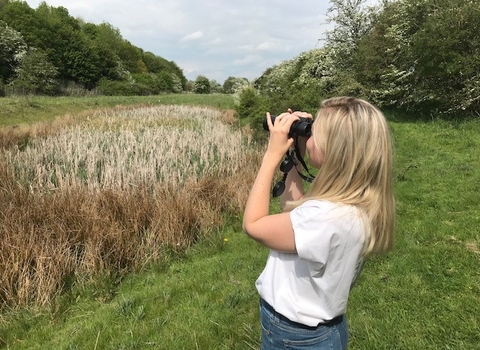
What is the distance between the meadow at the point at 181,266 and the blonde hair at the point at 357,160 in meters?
1.96

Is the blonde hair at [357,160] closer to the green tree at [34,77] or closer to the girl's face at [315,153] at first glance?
the girl's face at [315,153]

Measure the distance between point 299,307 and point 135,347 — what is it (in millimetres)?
2263

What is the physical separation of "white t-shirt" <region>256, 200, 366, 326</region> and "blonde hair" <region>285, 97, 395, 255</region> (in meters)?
0.05

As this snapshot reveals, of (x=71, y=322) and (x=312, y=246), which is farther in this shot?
(x=71, y=322)

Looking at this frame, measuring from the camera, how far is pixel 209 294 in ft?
13.0

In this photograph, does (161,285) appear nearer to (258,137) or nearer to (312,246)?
(312,246)

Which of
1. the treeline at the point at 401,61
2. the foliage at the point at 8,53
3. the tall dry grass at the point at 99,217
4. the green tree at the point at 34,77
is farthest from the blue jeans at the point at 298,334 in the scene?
the foliage at the point at 8,53

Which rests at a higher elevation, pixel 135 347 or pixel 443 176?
pixel 443 176

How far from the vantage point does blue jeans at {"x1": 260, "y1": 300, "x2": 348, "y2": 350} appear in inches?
56.8

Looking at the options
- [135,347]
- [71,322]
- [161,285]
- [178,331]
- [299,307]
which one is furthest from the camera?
[161,285]

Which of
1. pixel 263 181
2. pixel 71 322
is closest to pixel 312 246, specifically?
pixel 263 181

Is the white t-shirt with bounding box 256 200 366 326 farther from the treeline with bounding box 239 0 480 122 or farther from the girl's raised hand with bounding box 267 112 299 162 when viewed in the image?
the treeline with bounding box 239 0 480 122

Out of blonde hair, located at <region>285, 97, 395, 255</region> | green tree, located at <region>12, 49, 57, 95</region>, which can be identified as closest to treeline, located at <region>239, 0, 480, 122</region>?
blonde hair, located at <region>285, 97, 395, 255</region>

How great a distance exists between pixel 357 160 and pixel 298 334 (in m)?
0.72
